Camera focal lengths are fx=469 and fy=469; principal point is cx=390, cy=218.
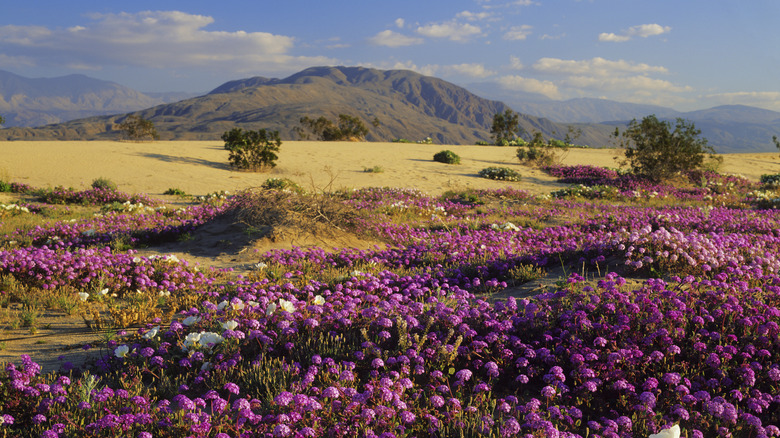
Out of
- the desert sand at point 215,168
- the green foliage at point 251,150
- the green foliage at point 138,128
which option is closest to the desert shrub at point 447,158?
the desert sand at point 215,168

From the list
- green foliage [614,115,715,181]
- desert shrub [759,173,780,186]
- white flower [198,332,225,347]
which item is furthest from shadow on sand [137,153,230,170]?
desert shrub [759,173,780,186]

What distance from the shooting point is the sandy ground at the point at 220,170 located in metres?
10.0

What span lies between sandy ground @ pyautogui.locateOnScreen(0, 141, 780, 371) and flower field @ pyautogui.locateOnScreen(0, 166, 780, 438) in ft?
8.28

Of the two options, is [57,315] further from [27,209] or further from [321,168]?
[321,168]

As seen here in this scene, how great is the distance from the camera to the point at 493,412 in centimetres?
352

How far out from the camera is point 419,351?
4059 millimetres

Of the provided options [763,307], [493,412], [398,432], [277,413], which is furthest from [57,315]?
[763,307]

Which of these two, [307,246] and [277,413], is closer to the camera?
[277,413]

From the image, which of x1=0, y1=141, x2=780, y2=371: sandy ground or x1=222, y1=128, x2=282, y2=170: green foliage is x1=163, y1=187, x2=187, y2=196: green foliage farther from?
x1=222, y1=128, x2=282, y2=170: green foliage

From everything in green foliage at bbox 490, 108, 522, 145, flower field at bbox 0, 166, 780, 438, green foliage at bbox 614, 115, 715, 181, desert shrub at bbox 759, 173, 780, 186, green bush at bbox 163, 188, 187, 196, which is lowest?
flower field at bbox 0, 166, 780, 438

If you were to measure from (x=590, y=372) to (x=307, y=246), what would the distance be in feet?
20.9

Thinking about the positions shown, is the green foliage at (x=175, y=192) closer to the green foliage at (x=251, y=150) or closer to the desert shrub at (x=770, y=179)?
the green foliage at (x=251, y=150)

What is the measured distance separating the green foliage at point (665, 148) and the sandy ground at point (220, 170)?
4473mm

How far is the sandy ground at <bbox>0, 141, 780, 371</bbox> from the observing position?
10047 millimetres
